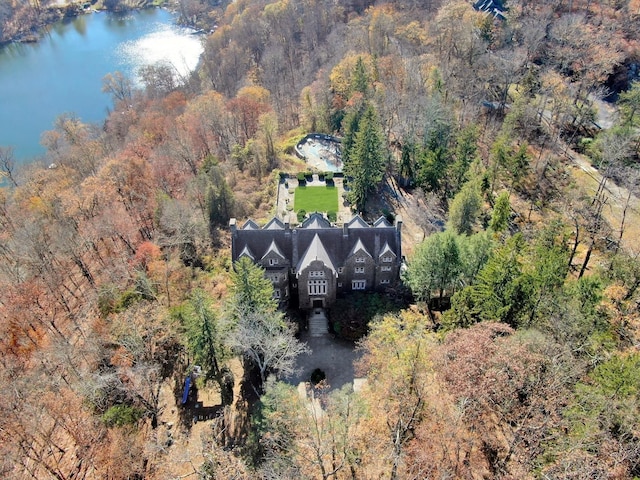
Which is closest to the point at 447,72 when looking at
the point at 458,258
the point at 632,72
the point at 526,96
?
the point at 526,96

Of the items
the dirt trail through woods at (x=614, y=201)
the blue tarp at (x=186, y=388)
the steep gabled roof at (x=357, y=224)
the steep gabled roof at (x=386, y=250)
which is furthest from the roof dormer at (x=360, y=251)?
the dirt trail through woods at (x=614, y=201)

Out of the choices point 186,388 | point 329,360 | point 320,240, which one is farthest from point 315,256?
point 186,388

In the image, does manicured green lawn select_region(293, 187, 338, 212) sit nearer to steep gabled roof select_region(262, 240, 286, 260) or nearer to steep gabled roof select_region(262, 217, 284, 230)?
steep gabled roof select_region(262, 217, 284, 230)

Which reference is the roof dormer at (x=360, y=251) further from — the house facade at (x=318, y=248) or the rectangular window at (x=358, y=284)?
the rectangular window at (x=358, y=284)

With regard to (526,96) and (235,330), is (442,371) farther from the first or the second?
(526,96)

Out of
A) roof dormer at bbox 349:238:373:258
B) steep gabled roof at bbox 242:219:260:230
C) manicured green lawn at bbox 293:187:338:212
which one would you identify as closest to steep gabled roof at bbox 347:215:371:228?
roof dormer at bbox 349:238:373:258

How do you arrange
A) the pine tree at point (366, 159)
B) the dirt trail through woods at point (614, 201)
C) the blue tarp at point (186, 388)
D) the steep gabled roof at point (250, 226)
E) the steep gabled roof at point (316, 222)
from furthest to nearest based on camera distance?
the pine tree at point (366, 159) → the dirt trail through woods at point (614, 201) → the steep gabled roof at point (316, 222) → the steep gabled roof at point (250, 226) → the blue tarp at point (186, 388)
